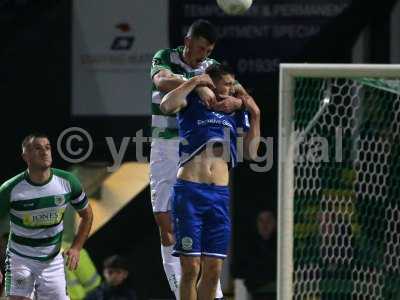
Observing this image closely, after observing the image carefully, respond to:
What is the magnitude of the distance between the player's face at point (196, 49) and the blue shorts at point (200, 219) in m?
1.00

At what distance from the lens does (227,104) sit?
30.7 feet

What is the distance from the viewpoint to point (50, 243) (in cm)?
1050

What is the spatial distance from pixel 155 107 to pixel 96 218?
5.05 metres

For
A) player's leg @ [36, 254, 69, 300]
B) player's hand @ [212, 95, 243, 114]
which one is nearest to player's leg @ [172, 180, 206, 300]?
player's hand @ [212, 95, 243, 114]

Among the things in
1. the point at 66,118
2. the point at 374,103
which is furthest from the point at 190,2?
the point at 374,103

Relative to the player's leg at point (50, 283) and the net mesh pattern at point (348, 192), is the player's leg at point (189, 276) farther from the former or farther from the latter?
the player's leg at point (50, 283)

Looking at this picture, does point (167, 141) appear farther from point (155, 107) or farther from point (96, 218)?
point (96, 218)

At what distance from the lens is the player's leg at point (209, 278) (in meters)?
9.27

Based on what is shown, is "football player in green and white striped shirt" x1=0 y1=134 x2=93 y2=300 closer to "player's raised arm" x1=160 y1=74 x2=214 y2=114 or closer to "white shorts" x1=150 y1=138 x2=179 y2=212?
"white shorts" x1=150 y1=138 x2=179 y2=212

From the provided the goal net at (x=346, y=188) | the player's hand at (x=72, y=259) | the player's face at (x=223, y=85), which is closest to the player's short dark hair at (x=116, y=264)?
the player's hand at (x=72, y=259)

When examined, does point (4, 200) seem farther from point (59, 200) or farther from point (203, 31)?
point (203, 31)

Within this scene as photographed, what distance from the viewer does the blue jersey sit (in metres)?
9.32

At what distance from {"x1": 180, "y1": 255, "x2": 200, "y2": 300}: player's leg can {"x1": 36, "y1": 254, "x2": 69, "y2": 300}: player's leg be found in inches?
61.1

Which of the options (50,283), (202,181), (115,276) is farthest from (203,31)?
(115,276)
